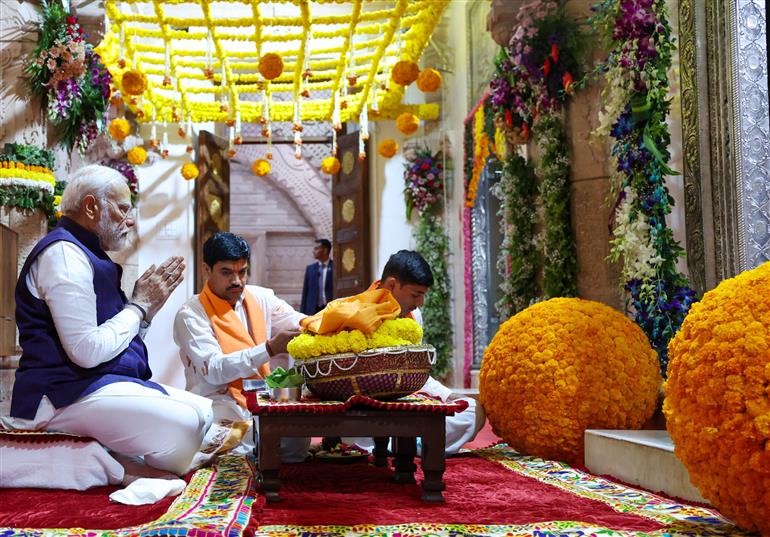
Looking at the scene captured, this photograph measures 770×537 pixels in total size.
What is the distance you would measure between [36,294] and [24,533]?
1094 mm

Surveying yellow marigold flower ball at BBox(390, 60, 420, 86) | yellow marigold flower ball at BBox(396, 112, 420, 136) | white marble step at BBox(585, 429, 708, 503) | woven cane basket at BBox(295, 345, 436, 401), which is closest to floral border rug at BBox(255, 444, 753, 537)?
white marble step at BBox(585, 429, 708, 503)

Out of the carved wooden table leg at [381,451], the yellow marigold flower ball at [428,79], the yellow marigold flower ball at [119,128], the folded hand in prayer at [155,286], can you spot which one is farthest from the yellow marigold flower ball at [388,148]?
the folded hand in prayer at [155,286]

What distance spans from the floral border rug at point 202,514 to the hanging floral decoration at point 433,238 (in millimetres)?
7853

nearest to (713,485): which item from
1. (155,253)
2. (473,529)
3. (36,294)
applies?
(473,529)

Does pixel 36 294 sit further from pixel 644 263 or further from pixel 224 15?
pixel 224 15

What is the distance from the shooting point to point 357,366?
→ 10.8 feet

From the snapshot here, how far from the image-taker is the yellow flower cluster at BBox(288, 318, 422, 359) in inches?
131

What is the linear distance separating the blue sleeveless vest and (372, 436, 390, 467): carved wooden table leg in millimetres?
1361

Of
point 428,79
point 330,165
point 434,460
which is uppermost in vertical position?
point 428,79

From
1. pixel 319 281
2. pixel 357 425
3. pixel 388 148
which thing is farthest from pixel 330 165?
pixel 357 425

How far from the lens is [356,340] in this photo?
332cm

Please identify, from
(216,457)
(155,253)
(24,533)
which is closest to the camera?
(24,533)

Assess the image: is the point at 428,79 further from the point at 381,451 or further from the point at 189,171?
the point at 381,451

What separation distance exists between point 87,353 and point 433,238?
8477 mm
